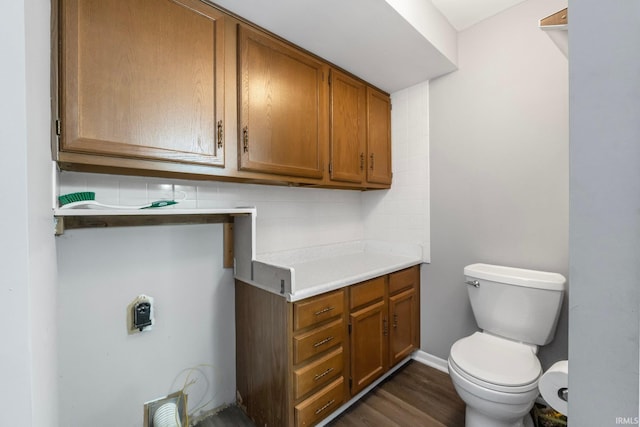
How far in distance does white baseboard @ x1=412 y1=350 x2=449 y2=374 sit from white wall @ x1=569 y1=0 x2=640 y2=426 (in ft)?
5.94

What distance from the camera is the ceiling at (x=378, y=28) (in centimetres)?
127

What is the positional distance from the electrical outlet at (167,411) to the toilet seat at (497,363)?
4.65 feet

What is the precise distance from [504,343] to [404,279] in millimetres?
662

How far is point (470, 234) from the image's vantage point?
180 centimetres

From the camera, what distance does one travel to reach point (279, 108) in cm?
147

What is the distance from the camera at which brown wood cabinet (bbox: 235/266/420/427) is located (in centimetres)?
124

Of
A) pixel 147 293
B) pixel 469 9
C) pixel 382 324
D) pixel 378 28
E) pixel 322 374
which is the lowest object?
pixel 322 374

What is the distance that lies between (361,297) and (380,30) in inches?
60.6

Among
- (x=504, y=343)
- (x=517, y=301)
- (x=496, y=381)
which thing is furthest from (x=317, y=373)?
(x=517, y=301)

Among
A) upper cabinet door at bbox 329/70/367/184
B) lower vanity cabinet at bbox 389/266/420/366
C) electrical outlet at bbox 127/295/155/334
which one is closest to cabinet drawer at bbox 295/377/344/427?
lower vanity cabinet at bbox 389/266/420/366

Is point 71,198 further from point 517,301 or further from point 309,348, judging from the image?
point 517,301

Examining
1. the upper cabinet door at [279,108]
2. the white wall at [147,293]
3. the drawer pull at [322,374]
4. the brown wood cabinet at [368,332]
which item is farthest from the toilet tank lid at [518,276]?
the white wall at [147,293]

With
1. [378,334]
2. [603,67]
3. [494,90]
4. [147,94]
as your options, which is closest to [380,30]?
[494,90]

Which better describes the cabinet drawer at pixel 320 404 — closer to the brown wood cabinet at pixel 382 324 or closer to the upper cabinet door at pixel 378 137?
the brown wood cabinet at pixel 382 324
